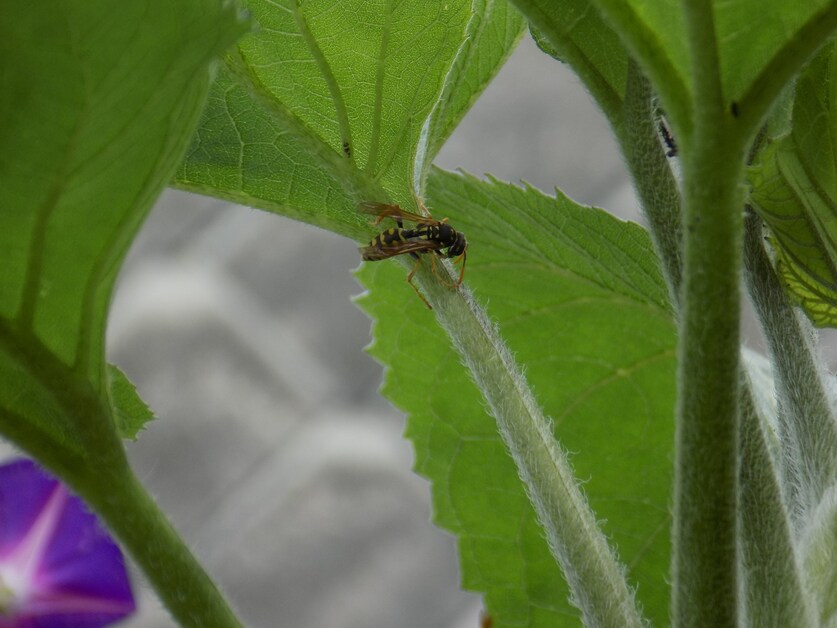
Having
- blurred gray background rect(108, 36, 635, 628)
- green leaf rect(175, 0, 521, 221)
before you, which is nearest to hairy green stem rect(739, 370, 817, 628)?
green leaf rect(175, 0, 521, 221)

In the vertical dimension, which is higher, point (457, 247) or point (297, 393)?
point (297, 393)

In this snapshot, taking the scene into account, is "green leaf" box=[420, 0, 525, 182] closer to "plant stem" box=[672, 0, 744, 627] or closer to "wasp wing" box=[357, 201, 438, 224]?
"wasp wing" box=[357, 201, 438, 224]

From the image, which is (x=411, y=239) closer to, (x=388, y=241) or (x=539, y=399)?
(x=388, y=241)

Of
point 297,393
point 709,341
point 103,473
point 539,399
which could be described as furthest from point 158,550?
point 297,393

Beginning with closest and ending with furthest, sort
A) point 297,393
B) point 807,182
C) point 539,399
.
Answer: point 807,182 → point 539,399 → point 297,393

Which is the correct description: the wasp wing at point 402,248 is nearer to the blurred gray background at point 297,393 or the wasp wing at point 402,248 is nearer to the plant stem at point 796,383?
the plant stem at point 796,383
